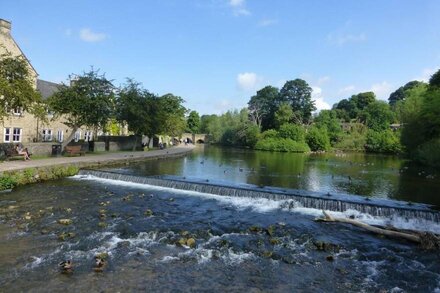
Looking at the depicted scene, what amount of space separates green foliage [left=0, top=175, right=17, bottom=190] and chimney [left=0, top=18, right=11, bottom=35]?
24.2 meters

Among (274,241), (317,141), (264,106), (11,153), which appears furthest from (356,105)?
(274,241)

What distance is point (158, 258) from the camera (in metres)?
10.7

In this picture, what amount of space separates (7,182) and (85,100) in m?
A: 14.4

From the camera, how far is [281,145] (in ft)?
249

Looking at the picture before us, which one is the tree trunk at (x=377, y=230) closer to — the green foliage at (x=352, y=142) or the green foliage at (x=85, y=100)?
the green foliage at (x=85, y=100)

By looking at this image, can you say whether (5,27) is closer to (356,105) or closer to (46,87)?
(46,87)

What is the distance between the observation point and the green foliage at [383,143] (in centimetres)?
7588

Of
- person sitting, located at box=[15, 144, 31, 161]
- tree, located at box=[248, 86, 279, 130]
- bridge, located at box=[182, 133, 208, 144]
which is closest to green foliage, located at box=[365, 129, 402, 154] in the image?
tree, located at box=[248, 86, 279, 130]

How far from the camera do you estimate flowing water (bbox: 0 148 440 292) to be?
9.22 m

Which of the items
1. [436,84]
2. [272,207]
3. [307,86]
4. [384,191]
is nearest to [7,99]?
[272,207]

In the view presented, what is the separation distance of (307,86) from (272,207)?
8925 centimetres

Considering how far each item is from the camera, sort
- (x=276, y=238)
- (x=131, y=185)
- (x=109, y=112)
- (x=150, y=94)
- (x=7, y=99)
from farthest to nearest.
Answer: (x=150, y=94), (x=109, y=112), (x=7, y=99), (x=131, y=185), (x=276, y=238)

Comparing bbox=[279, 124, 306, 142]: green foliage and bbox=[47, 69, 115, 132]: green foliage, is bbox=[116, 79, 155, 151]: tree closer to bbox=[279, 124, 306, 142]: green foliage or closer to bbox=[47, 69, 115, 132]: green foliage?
bbox=[47, 69, 115, 132]: green foliage

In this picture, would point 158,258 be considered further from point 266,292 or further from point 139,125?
point 139,125
